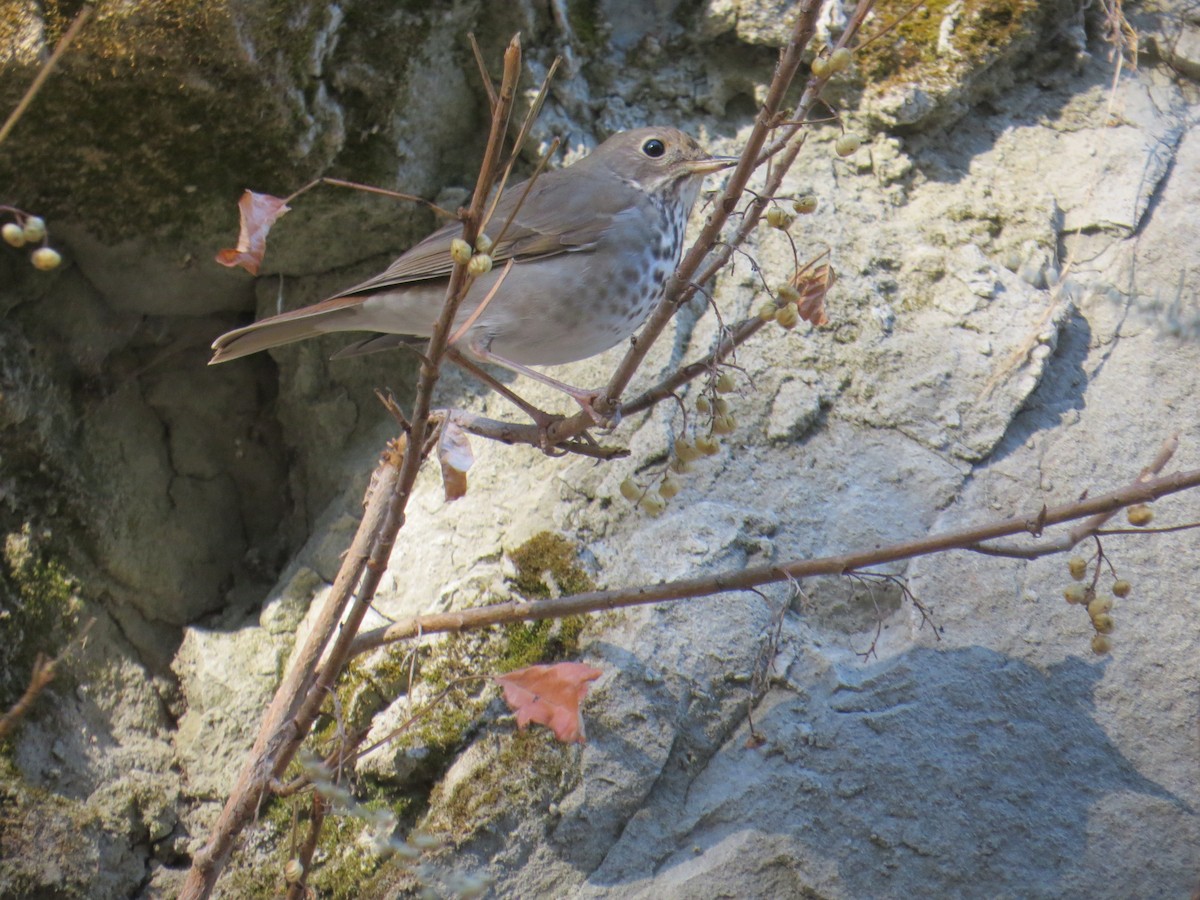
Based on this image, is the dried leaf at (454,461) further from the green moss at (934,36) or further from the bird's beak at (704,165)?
the green moss at (934,36)

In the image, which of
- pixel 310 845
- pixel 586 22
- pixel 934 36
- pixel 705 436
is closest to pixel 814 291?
pixel 705 436

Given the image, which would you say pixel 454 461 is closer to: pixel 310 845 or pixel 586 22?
pixel 310 845

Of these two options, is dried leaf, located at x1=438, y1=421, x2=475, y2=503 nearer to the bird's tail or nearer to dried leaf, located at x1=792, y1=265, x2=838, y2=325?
dried leaf, located at x1=792, y1=265, x2=838, y2=325

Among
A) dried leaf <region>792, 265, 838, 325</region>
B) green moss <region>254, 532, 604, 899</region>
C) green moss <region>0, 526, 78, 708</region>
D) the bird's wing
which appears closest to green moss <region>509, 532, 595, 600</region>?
green moss <region>254, 532, 604, 899</region>

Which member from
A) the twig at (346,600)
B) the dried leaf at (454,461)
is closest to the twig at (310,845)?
the twig at (346,600)

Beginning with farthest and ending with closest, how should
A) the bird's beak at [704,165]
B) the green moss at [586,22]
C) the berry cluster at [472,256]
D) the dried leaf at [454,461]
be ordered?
the green moss at [586,22] → the bird's beak at [704,165] → the dried leaf at [454,461] → the berry cluster at [472,256]

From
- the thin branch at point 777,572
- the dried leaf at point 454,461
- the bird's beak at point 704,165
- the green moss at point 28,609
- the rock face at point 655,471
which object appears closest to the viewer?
the thin branch at point 777,572

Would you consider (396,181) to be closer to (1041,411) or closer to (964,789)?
(1041,411)
